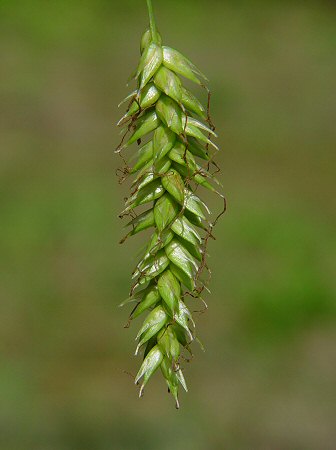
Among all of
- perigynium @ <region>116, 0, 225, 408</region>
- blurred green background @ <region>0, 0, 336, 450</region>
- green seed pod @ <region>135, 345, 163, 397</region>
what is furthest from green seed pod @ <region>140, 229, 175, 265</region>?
blurred green background @ <region>0, 0, 336, 450</region>

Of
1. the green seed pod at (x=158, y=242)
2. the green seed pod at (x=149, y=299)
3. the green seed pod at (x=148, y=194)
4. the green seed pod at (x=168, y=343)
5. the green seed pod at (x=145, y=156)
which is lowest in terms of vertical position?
the green seed pod at (x=168, y=343)

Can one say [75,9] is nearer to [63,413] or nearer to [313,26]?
[313,26]

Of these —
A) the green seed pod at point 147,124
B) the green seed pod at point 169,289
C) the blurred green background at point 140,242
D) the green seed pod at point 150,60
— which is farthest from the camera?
the blurred green background at point 140,242

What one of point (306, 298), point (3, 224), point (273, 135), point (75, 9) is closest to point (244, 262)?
point (306, 298)

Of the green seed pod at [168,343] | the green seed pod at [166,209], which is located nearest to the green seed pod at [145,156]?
the green seed pod at [166,209]

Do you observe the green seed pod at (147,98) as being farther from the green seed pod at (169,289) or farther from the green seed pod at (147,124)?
the green seed pod at (169,289)

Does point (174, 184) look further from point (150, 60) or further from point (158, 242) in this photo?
point (150, 60)
